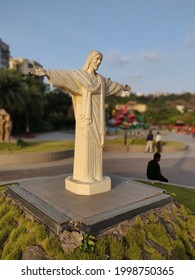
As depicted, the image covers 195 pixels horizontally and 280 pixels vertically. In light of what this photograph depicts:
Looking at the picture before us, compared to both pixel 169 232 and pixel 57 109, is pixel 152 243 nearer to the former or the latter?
pixel 169 232

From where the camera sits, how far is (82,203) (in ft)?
15.2

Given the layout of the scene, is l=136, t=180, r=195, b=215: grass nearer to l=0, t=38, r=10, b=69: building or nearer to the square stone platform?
the square stone platform

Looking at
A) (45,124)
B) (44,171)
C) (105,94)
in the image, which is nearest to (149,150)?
(44,171)

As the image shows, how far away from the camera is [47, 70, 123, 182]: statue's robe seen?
5.04 metres

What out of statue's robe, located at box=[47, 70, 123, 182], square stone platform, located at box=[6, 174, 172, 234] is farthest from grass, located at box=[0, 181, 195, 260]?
statue's robe, located at box=[47, 70, 123, 182]

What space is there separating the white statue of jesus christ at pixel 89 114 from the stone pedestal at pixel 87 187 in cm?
12

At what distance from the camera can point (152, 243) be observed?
399 centimetres

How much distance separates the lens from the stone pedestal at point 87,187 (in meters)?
5.12

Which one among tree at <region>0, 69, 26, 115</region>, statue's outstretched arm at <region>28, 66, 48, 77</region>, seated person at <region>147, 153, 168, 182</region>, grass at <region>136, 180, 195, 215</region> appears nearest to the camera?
statue's outstretched arm at <region>28, 66, 48, 77</region>

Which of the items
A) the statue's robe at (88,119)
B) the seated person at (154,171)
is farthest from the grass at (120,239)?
the seated person at (154,171)

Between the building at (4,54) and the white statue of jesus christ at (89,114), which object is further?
the building at (4,54)

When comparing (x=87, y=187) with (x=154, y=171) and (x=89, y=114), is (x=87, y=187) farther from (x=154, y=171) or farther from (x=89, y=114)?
(x=154, y=171)

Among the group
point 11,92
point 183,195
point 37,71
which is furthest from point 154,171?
point 11,92

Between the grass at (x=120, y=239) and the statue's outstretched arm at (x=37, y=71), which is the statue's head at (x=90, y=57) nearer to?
the statue's outstretched arm at (x=37, y=71)
